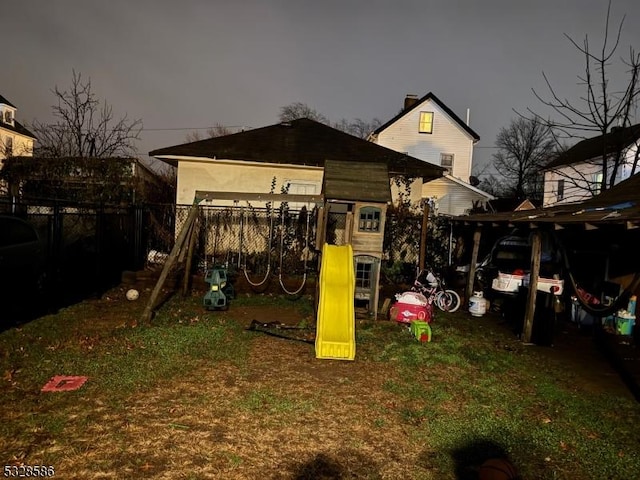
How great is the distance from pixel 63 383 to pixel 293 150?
11612 mm

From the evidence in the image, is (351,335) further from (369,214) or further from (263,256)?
(263,256)

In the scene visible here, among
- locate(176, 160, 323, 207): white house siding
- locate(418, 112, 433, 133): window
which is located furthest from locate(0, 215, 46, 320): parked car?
locate(418, 112, 433, 133): window

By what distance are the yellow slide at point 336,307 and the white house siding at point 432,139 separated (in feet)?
88.1

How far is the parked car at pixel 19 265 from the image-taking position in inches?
305

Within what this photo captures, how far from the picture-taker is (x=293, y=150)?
15.3 m

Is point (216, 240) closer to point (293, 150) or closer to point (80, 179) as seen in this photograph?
point (293, 150)

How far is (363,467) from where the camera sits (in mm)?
3682

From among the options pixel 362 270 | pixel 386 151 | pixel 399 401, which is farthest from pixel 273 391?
pixel 386 151

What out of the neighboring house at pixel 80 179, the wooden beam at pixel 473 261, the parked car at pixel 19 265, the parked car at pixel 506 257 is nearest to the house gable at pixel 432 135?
the neighboring house at pixel 80 179

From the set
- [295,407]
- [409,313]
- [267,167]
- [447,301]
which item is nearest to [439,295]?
[447,301]

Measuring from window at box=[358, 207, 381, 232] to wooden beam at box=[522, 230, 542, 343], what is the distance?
116 inches

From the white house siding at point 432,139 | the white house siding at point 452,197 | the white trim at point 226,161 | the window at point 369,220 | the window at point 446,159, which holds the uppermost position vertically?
the white house siding at point 432,139

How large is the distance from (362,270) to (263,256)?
445 cm

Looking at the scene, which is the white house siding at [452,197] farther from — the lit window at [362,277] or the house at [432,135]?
the lit window at [362,277]
